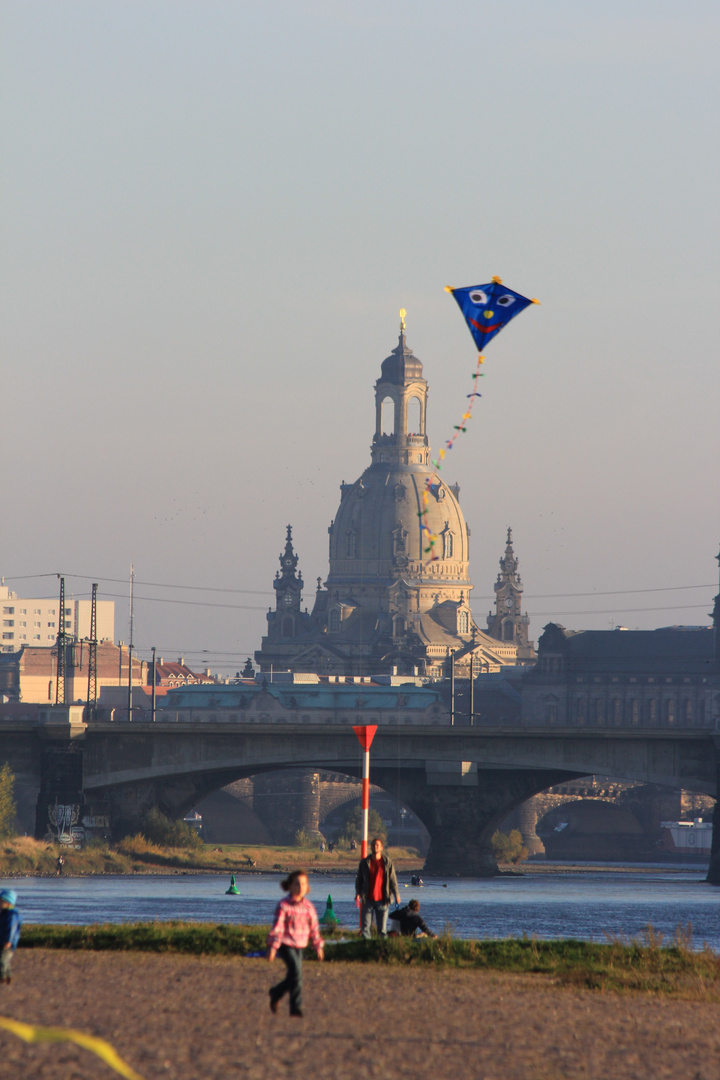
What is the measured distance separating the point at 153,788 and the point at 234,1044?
79.1 meters

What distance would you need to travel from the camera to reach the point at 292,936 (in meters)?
16.7

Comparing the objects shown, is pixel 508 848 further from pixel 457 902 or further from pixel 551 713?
pixel 551 713

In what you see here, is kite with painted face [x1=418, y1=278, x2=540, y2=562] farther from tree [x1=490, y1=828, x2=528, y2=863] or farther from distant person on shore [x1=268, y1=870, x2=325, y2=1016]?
tree [x1=490, y1=828, x2=528, y2=863]

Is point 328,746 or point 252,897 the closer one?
point 252,897

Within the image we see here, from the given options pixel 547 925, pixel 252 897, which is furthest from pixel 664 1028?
pixel 252 897

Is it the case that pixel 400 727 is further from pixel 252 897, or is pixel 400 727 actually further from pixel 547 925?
pixel 547 925

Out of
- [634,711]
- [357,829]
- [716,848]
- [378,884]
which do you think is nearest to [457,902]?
[716,848]

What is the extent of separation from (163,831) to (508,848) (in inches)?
Answer: 1505

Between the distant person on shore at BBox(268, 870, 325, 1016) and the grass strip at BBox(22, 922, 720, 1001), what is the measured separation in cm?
542

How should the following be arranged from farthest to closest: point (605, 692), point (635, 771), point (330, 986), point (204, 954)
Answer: point (605, 692) → point (635, 771) → point (204, 954) → point (330, 986)

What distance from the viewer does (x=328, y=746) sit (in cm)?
9000

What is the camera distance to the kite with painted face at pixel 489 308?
87.7 feet

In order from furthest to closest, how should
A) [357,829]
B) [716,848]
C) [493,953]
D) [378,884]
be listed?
1. [357,829]
2. [716,848]
3. [378,884]
4. [493,953]

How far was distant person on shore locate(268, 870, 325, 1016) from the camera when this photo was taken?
54.1 ft
